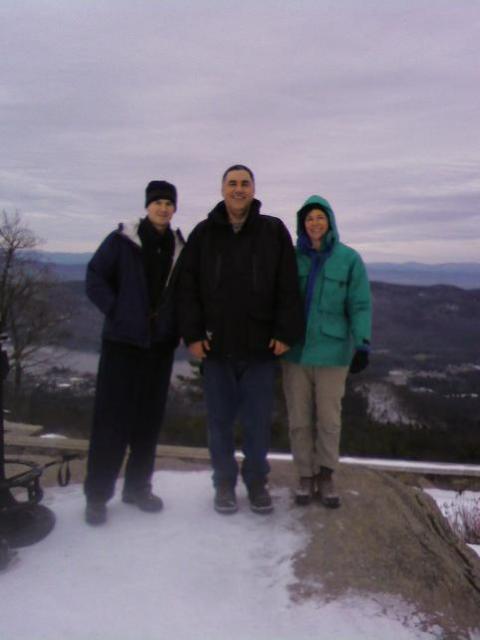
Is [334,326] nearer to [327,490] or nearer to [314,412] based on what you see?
[314,412]

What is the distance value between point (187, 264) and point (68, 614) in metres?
1.66

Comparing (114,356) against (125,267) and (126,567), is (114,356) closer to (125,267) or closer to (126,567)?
(125,267)

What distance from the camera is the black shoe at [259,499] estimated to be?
3235mm

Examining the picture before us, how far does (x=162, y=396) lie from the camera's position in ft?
10.7

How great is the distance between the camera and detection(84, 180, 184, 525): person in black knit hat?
118 inches

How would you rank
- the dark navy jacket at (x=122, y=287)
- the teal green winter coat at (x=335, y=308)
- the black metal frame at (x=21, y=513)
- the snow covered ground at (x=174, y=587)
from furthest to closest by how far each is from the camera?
the teal green winter coat at (x=335, y=308) < the dark navy jacket at (x=122, y=287) < the black metal frame at (x=21, y=513) < the snow covered ground at (x=174, y=587)

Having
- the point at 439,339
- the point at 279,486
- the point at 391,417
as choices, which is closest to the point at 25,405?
the point at 391,417

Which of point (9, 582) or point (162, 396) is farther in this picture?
point (162, 396)

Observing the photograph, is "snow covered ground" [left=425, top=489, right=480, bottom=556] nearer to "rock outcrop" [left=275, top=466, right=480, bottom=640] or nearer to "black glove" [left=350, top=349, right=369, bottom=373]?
"rock outcrop" [left=275, top=466, right=480, bottom=640]

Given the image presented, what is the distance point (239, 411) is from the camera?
3.28m

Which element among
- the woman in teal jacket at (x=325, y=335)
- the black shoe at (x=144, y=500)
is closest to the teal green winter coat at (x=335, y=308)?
the woman in teal jacket at (x=325, y=335)

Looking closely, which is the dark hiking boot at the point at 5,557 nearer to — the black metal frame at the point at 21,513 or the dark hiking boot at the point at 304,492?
the black metal frame at the point at 21,513

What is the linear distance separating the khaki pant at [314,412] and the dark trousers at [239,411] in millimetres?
150

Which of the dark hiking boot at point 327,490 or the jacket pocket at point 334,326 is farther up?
the jacket pocket at point 334,326
